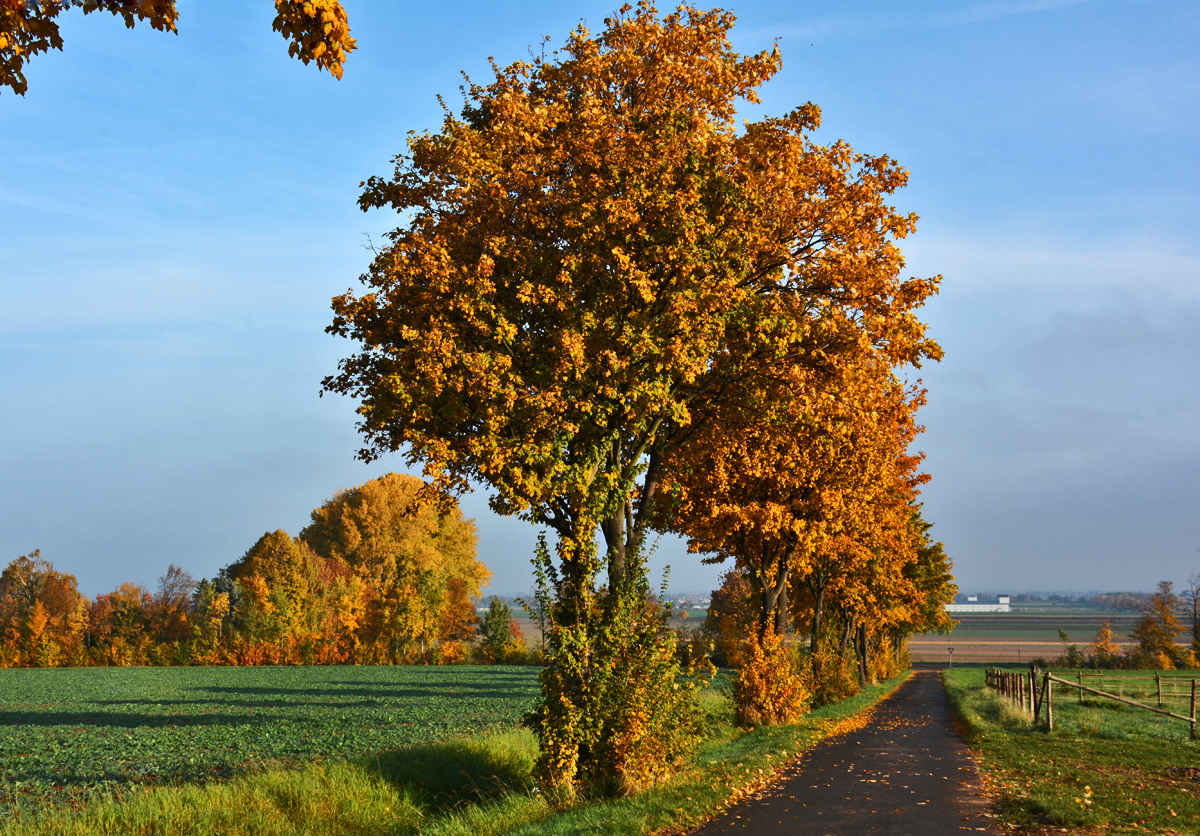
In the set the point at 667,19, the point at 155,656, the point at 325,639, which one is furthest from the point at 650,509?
the point at 155,656

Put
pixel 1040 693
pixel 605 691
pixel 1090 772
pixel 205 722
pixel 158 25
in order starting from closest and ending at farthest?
pixel 158 25 < pixel 605 691 < pixel 1090 772 < pixel 1040 693 < pixel 205 722

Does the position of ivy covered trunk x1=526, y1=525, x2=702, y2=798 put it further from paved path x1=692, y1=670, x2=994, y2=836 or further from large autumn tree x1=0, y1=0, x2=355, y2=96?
large autumn tree x1=0, y1=0, x2=355, y2=96

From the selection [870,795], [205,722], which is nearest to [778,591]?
[870,795]

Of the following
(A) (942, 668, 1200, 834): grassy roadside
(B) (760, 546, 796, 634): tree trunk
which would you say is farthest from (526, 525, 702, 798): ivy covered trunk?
(B) (760, 546, 796, 634): tree trunk

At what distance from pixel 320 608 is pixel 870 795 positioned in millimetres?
65715

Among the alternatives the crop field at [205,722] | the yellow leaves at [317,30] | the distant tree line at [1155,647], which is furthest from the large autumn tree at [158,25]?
the distant tree line at [1155,647]

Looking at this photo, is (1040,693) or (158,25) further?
(1040,693)

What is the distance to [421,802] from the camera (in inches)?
543

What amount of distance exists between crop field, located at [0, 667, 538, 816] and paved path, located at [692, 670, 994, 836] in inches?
421

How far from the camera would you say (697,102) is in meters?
14.6

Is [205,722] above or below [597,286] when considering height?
below

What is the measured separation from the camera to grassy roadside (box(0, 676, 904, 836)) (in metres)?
10.4

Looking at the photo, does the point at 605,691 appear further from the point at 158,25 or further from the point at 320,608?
the point at 320,608

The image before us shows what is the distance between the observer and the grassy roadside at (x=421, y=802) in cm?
1045
